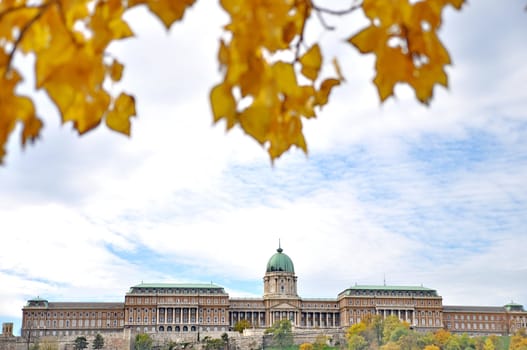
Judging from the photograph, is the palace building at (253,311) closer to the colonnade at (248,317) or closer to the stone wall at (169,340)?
the colonnade at (248,317)

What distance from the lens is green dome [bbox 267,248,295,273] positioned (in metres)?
95.7

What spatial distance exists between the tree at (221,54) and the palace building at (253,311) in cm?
8712

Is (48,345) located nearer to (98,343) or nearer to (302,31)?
(98,343)

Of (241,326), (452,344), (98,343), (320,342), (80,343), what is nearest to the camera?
(452,344)

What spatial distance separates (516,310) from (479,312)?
25.4ft

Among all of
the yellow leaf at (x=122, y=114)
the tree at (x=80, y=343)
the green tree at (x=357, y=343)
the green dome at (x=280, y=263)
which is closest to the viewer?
the yellow leaf at (x=122, y=114)

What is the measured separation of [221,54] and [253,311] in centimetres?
9050

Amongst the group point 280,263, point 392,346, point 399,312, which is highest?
point 280,263

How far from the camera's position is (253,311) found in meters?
89.9

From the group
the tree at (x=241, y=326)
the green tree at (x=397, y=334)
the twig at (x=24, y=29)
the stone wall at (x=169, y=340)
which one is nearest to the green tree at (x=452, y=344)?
the green tree at (x=397, y=334)

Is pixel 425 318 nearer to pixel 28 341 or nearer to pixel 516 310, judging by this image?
pixel 516 310

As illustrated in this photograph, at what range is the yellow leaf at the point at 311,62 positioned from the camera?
174 cm

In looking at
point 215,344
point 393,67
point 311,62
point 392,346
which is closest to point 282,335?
point 215,344

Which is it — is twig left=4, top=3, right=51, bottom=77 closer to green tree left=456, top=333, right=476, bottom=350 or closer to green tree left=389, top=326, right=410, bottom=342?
green tree left=389, top=326, right=410, bottom=342
